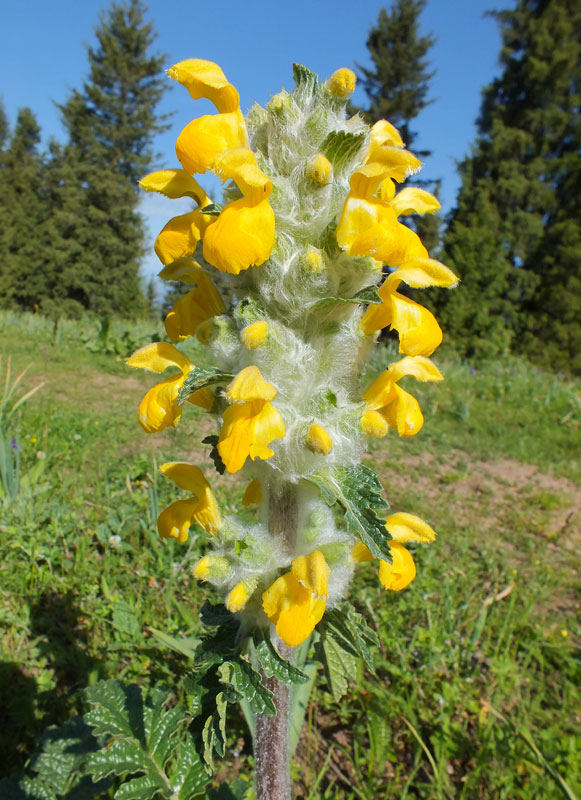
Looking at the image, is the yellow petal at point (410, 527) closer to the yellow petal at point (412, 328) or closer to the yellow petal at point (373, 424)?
the yellow petal at point (373, 424)

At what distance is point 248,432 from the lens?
93cm

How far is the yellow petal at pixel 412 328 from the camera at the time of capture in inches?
39.8

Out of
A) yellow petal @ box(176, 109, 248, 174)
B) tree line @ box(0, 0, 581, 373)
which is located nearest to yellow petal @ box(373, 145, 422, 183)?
yellow petal @ box(176, 109, 248, 174)

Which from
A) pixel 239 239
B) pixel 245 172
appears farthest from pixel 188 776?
pixel 245 172

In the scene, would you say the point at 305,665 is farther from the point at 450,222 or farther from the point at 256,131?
the point at 450,222

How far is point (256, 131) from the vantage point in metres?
1.06

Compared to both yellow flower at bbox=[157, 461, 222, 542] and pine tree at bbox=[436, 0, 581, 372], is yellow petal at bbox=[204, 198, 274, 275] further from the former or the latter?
pine tree at bbox=[436, 0, 581, 372]

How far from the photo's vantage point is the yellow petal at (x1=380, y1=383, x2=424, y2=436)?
44.1 inches

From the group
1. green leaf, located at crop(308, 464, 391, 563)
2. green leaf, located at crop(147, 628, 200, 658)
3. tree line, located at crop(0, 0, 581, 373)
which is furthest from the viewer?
tree line, located at crop(0, 0, 581, 373)

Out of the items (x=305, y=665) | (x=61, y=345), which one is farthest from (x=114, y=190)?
(x=305, y=665)

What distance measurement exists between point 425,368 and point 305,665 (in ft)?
3.47

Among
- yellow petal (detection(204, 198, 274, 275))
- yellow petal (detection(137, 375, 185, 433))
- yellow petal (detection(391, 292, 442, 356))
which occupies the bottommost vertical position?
yellow petal (detection(137, 375, 185, 433))

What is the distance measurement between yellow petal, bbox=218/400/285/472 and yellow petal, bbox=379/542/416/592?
0.39m

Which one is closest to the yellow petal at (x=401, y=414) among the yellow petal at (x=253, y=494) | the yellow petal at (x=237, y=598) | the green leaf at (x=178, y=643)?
the yellow petal at (x=253, y=494)
